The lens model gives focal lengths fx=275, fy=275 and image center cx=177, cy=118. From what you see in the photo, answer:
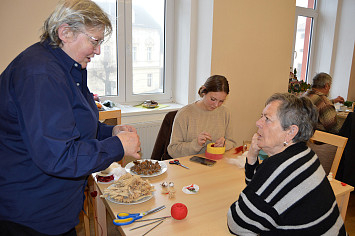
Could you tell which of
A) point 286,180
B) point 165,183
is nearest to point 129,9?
point 165,183

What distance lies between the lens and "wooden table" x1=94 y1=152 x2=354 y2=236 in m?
1.12

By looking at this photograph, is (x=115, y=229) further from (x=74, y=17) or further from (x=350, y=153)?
(x=350, y=153)

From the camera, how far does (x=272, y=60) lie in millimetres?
3500

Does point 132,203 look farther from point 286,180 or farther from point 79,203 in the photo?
point 286,180

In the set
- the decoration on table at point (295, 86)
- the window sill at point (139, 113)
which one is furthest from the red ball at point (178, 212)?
the decoration on table at point (295, 86)

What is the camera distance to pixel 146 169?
1587mm

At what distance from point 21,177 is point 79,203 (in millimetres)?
277

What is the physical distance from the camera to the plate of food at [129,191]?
1.28m

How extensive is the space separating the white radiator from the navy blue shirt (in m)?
1.79

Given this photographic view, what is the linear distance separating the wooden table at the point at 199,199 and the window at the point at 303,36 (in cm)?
337

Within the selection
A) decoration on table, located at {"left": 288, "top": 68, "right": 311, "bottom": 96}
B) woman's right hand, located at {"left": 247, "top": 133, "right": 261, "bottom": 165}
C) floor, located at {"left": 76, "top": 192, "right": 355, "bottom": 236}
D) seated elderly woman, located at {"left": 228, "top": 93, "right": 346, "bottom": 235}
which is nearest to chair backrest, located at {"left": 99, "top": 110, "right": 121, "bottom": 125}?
floor, located at {"left": 76, "top": 192, "right": 355, "bottom": 236}

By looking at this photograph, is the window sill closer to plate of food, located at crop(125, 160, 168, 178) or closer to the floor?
the floor

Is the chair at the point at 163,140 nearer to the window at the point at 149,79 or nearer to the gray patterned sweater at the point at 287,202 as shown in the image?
the window at the point at 149,79

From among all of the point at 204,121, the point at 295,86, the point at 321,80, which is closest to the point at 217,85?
the point at 204,121
